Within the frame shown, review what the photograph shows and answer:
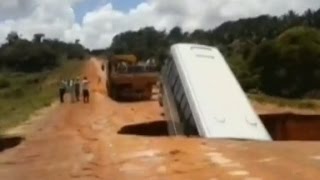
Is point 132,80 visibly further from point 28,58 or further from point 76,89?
point 28,58

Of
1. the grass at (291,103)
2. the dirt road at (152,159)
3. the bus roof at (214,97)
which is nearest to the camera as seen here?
the dirt road at (152,159)

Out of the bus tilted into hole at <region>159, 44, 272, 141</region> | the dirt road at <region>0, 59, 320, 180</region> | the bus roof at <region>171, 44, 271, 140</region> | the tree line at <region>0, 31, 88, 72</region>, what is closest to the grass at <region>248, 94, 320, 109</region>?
the bus tilted into hole at <region>159, 44, 272, 141</region>

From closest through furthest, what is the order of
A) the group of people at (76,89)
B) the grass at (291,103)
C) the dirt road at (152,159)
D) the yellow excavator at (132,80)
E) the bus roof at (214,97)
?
the dirt road at (152,159) < the bus roof at (214,97) < the grass at (291,103) < the group of people at (76,89) < the yellow excavator at (132,80)

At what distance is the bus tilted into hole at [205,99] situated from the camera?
59.8ft

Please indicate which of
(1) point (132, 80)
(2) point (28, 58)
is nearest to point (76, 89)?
(1) point (132, 80)

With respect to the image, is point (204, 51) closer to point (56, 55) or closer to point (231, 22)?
point (56, 55)

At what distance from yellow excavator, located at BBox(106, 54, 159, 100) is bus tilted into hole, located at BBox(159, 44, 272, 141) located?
47.8ft

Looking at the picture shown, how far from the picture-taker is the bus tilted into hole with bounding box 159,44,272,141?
1822 centimetres

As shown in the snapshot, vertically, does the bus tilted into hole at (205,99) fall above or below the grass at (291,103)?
above

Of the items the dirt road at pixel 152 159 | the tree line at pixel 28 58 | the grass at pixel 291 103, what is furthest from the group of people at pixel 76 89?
the tree line at pixel 28 58

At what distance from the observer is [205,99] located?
1967 centimetres

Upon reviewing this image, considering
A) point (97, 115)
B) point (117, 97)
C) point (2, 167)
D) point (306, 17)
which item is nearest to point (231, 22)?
point (306, 17)

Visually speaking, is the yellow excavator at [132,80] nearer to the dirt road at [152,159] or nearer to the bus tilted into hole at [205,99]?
the bus tilted into hole at [205,99]

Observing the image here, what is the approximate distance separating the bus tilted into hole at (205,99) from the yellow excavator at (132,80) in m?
14.6
